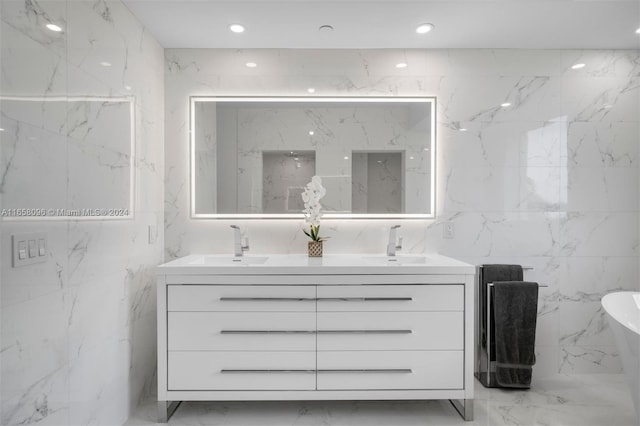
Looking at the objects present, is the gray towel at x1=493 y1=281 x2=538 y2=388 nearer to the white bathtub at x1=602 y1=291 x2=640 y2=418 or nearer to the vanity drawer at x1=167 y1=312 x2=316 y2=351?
the white bathtub at x1=602 y1=291 x2=640 y2=418

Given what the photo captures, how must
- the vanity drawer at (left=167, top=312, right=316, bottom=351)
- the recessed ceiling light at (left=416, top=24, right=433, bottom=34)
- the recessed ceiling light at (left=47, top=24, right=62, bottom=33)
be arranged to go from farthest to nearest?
the recessed ceiling light at (left=416, top=24, right=433, bottom=34)
the vanity drawer at (left=167, top=312, right=316, bottom=351)
the recessed ceiling light at (left=47, top=24, right=62, bottom=33)

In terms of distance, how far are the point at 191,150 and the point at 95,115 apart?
2.72 feet

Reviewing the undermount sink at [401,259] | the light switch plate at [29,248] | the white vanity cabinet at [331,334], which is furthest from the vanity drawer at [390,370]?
the light switch plate at [29,248]

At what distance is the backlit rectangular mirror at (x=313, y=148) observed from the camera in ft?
8.31

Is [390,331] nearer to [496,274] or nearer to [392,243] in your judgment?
[392,243]

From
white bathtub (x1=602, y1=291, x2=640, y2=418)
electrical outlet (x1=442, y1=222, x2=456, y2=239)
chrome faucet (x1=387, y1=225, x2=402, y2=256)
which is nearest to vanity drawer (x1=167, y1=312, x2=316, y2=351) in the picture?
chrome faucet (x1=387, y1=225, x2=402, y2=256)

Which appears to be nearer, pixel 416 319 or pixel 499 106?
pixel 416 319

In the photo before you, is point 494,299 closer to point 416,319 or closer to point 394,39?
point 416,319

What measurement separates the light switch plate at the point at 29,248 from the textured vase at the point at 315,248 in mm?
1436

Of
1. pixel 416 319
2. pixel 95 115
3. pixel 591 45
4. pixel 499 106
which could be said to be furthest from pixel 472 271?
pixel 95 115

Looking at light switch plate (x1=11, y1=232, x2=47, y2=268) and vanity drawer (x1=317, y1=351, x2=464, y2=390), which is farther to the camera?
vanity drawer (x1=317, y1=351, x2=464, y2=390)

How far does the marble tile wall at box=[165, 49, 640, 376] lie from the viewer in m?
2.53

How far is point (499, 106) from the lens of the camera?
2533mm

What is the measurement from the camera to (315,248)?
2408 millimetres
